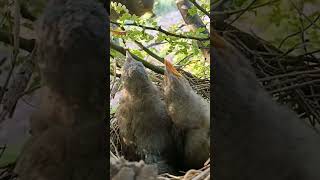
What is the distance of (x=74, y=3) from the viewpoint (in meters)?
0.85

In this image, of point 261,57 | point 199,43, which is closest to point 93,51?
point 261,57

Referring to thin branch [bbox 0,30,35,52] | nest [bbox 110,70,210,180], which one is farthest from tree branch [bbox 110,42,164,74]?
thin branch [bbox 0,30,35,52]

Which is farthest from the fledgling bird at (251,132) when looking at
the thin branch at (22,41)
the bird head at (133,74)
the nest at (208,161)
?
the bird head at (133,74)

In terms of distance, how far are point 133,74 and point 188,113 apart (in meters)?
0.23

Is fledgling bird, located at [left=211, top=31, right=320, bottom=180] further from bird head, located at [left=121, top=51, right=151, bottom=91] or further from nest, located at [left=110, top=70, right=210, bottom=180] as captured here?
bird head, located at [left=121, top=51, right=151, bottom=91]

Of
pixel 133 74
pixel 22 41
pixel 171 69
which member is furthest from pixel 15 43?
pixel 171 69

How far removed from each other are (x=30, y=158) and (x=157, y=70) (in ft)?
2.29

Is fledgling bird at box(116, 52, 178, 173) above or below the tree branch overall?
below

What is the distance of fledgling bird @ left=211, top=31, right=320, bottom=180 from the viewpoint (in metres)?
0.83

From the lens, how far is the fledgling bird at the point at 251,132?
0.83 m

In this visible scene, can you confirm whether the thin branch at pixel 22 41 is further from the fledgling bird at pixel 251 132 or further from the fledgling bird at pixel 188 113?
the fledgling bird at pixel 188 113

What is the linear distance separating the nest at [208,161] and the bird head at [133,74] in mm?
104

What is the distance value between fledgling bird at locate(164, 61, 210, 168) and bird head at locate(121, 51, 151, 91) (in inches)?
3.2

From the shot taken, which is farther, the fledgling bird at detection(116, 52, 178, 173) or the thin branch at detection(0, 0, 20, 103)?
the fledgling bird at detection(116, 52, 178, 173)
